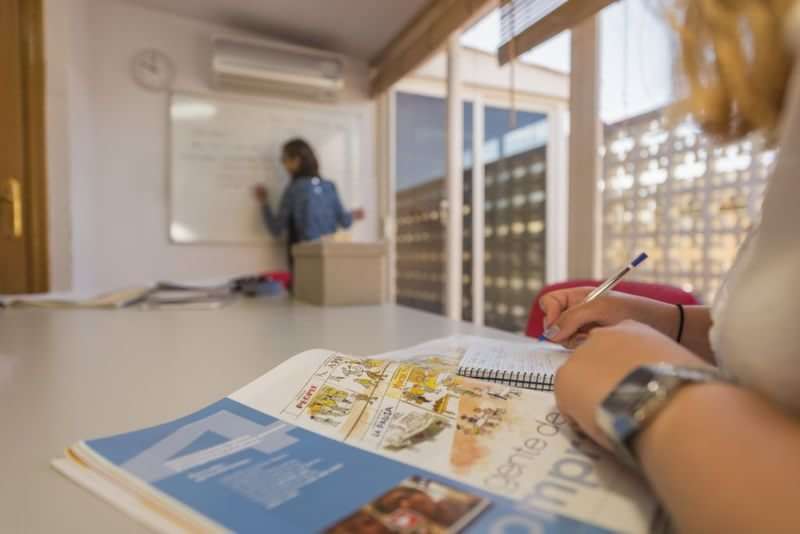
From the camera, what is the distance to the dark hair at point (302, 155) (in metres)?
2.78

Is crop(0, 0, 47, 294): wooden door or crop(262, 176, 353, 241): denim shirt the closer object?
crop(0, 0, 47, 294): wooden door

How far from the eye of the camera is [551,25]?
58.3 inches

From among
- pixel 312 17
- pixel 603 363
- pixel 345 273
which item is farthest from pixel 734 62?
pixel 312 17

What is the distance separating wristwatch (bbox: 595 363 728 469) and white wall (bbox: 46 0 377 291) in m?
2.51

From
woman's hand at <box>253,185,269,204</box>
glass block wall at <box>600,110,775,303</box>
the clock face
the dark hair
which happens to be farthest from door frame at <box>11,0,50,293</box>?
glass block wall at <box>600,110,775,303</box>

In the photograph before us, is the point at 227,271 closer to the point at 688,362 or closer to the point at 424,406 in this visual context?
the point at 424,406

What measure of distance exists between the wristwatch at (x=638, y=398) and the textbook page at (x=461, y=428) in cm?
4

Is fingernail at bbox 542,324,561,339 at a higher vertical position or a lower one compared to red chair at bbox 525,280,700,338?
lower

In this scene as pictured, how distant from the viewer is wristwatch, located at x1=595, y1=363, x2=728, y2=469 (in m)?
0.28

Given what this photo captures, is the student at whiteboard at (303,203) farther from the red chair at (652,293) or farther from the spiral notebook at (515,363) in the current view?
the spiral notebook at (515,363)

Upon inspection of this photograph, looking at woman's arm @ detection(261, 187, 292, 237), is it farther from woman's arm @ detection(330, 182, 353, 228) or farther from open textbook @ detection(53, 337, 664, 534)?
open textbook @ detection(53, 337, 664, 534)

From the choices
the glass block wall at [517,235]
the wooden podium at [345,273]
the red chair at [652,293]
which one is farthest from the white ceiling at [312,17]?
the red chair at [652,293]

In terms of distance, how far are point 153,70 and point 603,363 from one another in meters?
3.05

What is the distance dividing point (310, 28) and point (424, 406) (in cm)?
289
